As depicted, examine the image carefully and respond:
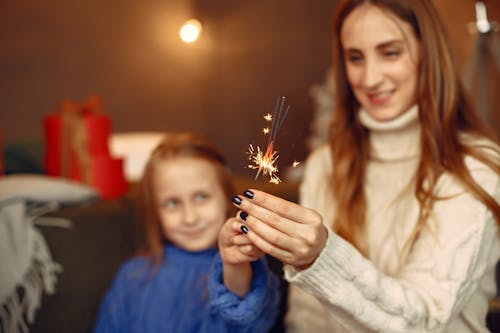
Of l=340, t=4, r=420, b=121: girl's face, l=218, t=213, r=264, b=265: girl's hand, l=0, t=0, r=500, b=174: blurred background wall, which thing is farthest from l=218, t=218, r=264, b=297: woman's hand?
l=0, t=0, r=500, b=174: blurred background wall

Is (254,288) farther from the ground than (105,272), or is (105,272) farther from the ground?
(254,288)

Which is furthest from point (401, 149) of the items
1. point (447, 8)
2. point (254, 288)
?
point (447, 8)

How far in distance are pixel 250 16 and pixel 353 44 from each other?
9.27ft

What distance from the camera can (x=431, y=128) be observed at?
3.78 ft

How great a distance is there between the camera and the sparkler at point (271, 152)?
0.73 meters

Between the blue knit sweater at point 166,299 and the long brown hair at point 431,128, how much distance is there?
25cm

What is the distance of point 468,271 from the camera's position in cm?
100

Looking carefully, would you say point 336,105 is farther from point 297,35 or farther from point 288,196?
point 297,35

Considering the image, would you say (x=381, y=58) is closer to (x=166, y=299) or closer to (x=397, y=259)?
(x=397, y=259)

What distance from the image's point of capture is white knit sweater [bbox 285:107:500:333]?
2.89 ft

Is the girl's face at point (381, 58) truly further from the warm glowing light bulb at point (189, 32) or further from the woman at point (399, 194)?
the warm glowing light bulb at point (189, 32)

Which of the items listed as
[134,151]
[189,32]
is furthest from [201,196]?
[134,151]

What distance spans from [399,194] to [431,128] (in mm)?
156

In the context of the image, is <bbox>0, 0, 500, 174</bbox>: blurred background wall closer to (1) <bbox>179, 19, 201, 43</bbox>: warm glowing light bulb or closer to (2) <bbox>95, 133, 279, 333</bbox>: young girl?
(2) <bbox>95, 133, 279, 333</bbox>: young girl
